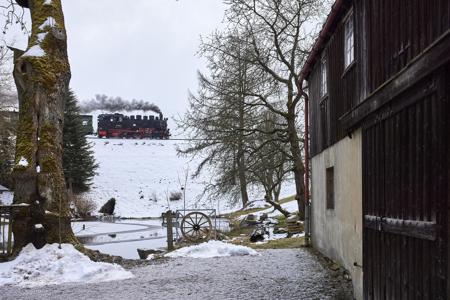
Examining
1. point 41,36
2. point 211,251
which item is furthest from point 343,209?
point 41,36

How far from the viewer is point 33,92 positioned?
10.8m

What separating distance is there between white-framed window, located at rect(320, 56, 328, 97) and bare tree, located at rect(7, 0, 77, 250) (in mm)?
5587

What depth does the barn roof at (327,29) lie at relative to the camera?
8.48 metres

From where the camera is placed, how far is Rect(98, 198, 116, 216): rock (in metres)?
41.1

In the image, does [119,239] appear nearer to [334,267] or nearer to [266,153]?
[266,153]

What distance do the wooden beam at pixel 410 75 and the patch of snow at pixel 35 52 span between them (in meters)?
7.14

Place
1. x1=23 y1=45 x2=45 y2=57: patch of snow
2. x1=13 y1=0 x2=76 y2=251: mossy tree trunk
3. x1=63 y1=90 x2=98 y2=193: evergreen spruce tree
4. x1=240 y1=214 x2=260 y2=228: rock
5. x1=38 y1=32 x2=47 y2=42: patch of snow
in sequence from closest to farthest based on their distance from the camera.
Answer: x1=13 y1=0 x2=76 y2=251: mossy tree trunk < x1=23 y1=45 x2=45 y2=57: patch of snow < x1=38 y1=32 x2=47 y2=42: patch of snow < x1=240 y1=214 x2=260 y2=228: rock < x1=63 y1=90 x2=98 y2=193: evergreen spruce tree

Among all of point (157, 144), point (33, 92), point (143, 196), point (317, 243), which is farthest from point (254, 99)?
point (157, 144)

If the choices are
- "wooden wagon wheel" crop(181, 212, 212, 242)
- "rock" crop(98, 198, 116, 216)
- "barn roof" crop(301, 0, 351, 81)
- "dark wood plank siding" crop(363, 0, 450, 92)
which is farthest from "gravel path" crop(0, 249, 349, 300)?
"rock" crop(98, 198, 116, 216)

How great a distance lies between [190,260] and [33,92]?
4992 mm

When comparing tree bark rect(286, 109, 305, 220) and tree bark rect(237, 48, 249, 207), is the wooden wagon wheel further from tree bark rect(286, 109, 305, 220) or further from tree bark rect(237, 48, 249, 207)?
tree bark rect(286, 109, 305, 220)

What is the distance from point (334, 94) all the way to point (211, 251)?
5311 millimetres

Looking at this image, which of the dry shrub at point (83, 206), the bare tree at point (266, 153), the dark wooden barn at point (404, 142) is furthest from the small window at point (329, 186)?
the dry shrub at point (83, 206)

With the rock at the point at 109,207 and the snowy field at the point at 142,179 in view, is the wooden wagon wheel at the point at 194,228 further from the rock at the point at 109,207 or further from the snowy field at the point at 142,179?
the rock at the point at 109,207
